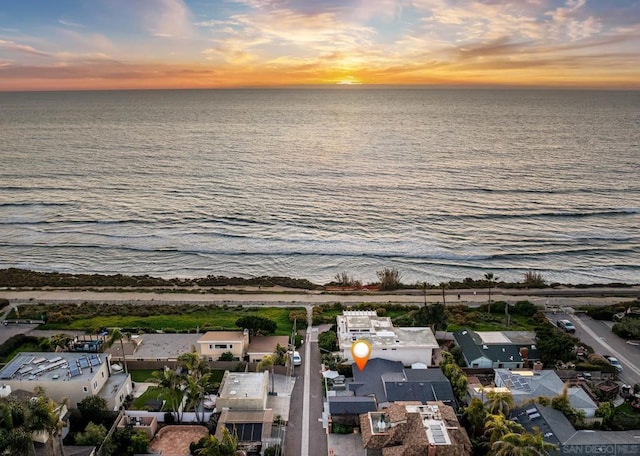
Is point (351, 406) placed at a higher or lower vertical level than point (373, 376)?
higher

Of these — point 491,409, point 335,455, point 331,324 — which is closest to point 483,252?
point 331,324

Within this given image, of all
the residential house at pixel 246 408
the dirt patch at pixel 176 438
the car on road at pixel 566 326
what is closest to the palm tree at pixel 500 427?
the residential house at pixel 246 408

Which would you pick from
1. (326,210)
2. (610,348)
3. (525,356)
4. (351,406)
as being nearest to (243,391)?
(351,406)

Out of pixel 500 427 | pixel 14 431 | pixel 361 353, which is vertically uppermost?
pixel 14 431

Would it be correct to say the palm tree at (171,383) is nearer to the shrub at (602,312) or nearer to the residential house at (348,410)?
the residential house at (348,410)

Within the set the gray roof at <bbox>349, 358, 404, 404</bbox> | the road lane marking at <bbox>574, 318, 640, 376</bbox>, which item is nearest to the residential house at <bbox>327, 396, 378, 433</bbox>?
the gray roof at <bbox>349, 358, 404, 404</bbox>

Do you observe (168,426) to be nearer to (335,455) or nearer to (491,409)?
(335,455)

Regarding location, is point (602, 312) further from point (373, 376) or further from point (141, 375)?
point (141, 375)

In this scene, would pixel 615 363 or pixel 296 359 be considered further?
pixel 296 359

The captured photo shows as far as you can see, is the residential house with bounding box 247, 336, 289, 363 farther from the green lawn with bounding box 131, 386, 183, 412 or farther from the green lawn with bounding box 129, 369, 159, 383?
the green lawn with bounding box 129, 369, 159, 383
